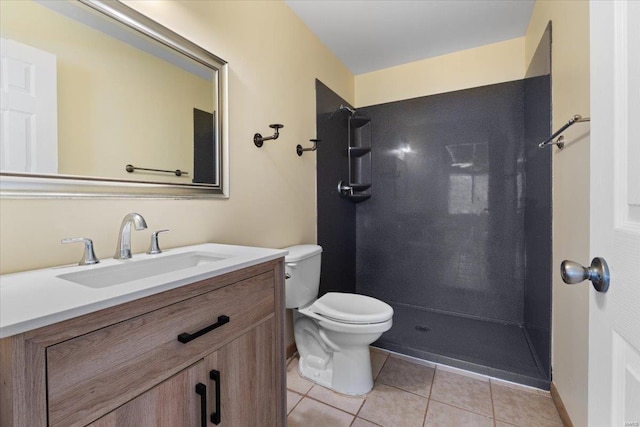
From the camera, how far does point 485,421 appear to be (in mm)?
1344

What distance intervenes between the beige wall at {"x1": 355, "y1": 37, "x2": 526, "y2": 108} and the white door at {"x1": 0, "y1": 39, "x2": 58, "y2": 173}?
7.98 feet

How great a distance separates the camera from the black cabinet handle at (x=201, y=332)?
0.68m

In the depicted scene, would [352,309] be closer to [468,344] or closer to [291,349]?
[291,349]

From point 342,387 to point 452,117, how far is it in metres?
2.23

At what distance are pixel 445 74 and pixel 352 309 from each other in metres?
2.14

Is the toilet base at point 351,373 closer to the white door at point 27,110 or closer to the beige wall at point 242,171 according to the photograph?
the beige wall at point 242,171

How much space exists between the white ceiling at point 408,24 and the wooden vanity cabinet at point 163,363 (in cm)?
178

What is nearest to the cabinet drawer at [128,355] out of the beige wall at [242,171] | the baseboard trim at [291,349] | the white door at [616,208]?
the beige wall at [242,171]

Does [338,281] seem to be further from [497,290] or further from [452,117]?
[452,117]

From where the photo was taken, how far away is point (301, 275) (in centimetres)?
161

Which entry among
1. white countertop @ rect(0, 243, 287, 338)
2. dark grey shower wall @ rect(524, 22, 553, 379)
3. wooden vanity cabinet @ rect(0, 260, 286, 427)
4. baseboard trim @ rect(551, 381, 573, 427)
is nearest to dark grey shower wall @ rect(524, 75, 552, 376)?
dark grey shower wall @ rect(524, 22, 553, 379)

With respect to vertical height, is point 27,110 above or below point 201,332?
above

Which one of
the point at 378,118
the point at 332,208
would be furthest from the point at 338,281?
the point at 378,118

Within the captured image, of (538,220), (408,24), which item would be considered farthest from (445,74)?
(538,220)
